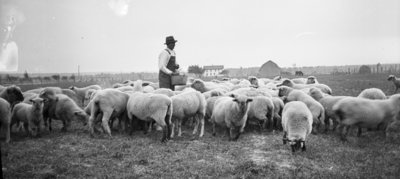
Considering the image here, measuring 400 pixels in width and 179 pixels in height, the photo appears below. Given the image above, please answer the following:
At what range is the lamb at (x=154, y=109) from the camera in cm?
769

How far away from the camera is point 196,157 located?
20.0ft

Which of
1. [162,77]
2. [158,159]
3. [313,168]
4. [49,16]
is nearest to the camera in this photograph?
[313,168]

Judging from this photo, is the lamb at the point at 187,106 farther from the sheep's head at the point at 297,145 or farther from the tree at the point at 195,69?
the tree at the point at 195,69

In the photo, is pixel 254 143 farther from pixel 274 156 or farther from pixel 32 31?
pixel 32 31

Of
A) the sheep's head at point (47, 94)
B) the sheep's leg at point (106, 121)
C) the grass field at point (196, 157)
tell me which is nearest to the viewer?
the grass field at point (196, 157)

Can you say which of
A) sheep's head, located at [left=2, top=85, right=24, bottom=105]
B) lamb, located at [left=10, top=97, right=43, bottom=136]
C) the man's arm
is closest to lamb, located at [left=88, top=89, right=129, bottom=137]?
lamb, located at [left=10, top=97, right=43, bottom=136]

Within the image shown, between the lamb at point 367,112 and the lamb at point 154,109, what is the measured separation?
4.88m

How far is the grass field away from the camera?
5055 millimetres

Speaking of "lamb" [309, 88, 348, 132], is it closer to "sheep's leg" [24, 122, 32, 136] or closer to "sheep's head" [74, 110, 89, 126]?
"sheep's head" [74, 110, 89, 126]

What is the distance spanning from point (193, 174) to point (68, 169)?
2.40 meters

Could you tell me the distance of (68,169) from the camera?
5133 mm

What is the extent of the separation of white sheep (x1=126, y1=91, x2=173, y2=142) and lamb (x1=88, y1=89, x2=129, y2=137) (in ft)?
1.39

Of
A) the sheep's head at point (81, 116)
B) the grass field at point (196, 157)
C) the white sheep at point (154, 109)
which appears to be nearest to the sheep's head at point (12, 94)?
the grass field at point (196, 157)

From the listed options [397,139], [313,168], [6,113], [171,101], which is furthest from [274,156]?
[6,113]
